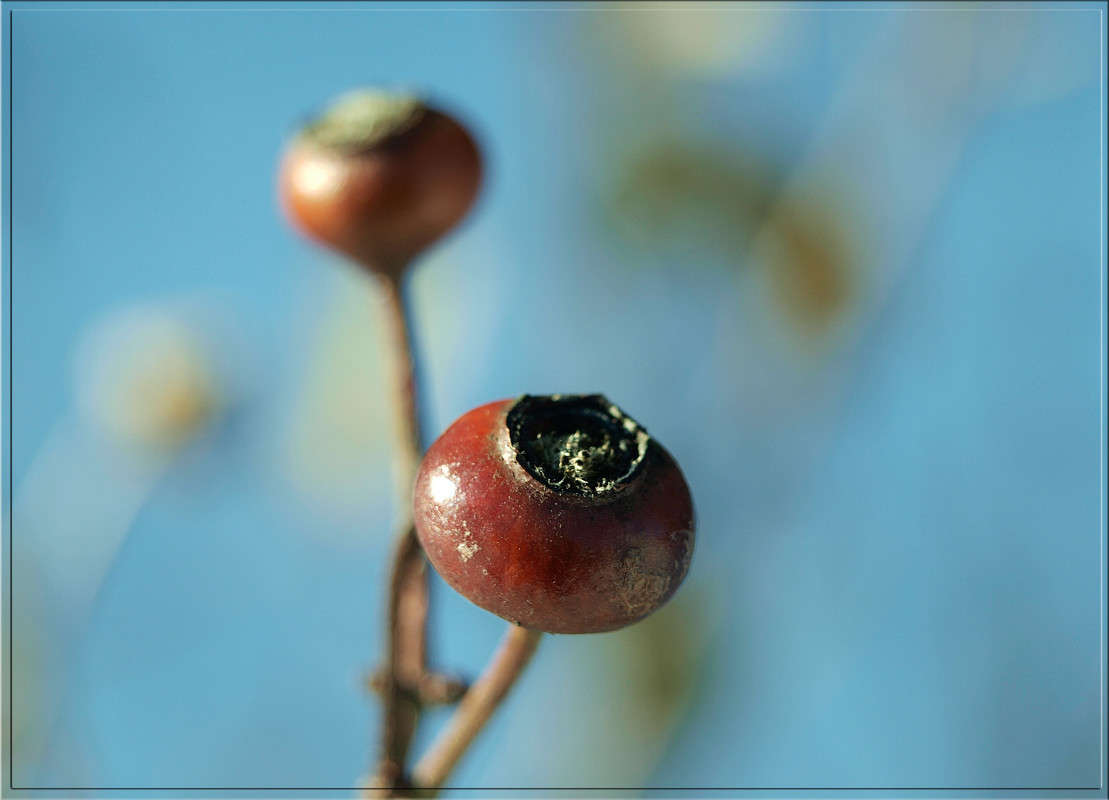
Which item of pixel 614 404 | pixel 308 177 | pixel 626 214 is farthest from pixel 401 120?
pixel 626 214

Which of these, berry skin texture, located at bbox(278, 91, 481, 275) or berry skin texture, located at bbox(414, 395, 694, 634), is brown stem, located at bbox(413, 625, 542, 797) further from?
berry skin texture, located at bbox(278, 91, 481, 275)

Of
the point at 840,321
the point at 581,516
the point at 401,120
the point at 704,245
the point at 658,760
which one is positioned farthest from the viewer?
the point at 704,245

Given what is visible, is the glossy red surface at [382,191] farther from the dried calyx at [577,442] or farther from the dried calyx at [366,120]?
the dried calyx at [577,442]

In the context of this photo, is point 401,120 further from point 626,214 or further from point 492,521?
point 626,214

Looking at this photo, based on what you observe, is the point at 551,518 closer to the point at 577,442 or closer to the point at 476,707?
the point at 577,442

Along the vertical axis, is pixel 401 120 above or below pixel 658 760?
above

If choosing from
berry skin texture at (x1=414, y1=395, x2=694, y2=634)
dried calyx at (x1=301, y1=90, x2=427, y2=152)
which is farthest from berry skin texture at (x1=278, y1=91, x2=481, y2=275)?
berry skin texture at (x1=414, y1=395, x2=694, y2=634)

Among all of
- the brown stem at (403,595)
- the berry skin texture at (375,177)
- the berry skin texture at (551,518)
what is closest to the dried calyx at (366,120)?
the berry skin texture at (375,177)
